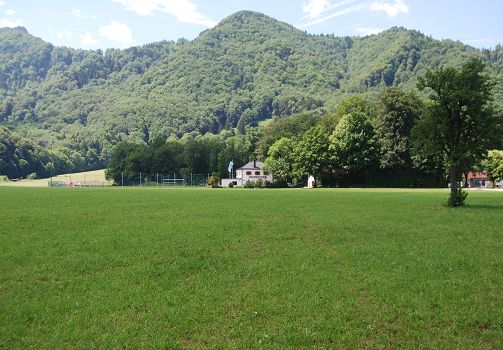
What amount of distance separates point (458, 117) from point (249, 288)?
106ft

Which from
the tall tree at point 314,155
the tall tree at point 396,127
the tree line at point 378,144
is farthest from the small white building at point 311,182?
the tall tree at point 396,127

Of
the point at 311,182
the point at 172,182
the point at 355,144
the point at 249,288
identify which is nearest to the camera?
the point at 249,288

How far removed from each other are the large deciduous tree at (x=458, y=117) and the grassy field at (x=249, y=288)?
1902cm

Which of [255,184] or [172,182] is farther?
[172,182]

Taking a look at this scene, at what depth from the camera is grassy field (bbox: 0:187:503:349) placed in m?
8.90

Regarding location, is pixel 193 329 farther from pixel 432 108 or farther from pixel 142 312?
pixel 432 108

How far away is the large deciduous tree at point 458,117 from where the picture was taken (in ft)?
123

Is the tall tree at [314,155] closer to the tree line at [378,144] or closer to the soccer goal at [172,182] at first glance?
the tree line at [378,144]

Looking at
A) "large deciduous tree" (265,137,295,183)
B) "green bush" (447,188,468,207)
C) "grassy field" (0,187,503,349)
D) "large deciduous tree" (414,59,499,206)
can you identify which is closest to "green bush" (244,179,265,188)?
"large deciduous tree" (265,137,295,183)

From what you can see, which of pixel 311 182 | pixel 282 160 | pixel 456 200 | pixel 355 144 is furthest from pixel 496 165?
pixel 456 200

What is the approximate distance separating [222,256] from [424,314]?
704 cm

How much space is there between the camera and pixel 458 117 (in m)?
38.5

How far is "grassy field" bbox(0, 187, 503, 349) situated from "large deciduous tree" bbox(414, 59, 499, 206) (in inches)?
749

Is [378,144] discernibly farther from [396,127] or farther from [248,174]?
[248,174]
